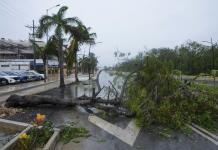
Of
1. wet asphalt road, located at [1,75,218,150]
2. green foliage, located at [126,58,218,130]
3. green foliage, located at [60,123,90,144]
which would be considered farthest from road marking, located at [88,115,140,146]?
green foliage, located at [60,123,90,144]

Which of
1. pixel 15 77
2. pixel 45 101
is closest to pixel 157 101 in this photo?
pixel 45 101

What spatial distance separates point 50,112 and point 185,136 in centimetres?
616

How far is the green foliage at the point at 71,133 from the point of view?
25.1 feet

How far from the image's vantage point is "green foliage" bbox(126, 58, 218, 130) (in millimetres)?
9609

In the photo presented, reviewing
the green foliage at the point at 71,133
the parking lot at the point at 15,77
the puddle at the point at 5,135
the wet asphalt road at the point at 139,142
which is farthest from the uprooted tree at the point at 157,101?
A: the parking lot at the point at 15,77

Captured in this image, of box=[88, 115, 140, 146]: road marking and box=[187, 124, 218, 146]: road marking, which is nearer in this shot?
box=[187, 124, 218, 146]: road marking

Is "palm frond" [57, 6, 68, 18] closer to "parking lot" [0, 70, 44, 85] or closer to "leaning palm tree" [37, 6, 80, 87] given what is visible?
"leaning palm tree" [37, 6, 80, 87]

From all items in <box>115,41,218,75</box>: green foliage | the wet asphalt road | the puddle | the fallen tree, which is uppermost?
<box>115,41,218,75</box>: green foliage

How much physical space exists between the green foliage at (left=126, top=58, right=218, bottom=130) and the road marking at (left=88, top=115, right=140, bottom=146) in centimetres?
54

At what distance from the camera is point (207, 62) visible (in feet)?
183

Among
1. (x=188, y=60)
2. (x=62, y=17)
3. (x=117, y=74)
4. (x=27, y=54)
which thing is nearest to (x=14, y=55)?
(x=27, y=54)

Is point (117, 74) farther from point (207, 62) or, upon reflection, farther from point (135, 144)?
point (207, 62)

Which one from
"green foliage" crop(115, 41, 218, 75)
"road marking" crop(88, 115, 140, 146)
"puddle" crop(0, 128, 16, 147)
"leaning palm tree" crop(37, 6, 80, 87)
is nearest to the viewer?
"puddle" crop(0, 128, 16, 147)

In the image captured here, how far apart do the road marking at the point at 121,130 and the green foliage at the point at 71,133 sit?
2.85 ft
